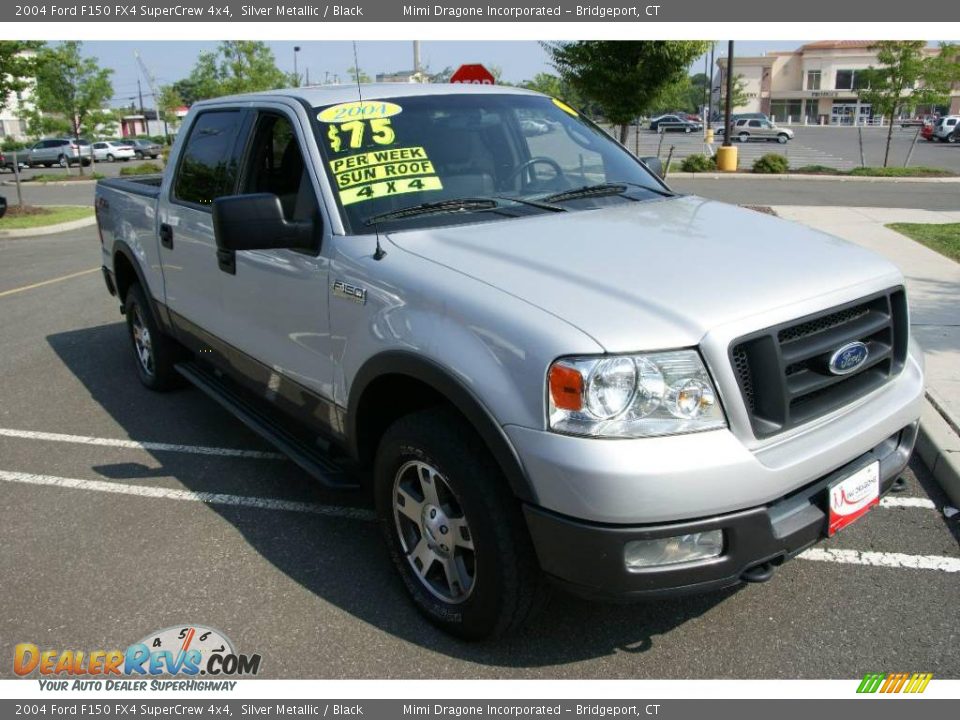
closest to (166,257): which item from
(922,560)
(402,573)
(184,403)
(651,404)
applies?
(184,403)

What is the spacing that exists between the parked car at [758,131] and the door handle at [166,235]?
46027 mm

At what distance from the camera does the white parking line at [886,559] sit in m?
3.39

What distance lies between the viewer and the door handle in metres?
4.83

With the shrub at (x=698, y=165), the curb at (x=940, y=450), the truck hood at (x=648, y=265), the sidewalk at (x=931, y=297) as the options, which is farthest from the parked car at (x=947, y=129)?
the truck hood at (x=648, y=265)

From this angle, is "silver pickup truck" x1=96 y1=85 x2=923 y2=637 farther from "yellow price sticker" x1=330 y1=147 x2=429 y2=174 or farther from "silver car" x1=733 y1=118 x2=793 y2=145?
"silver car" x1=733 y1=118 x2=793 y2=145

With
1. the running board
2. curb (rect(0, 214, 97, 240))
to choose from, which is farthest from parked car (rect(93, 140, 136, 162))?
the running board

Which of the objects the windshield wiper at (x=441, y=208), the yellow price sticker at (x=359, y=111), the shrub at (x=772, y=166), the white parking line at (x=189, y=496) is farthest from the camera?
the shrub at (x=772, y=166)

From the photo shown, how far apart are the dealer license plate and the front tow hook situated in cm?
28

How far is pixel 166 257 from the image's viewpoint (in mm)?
4969

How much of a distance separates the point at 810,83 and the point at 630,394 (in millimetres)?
98296

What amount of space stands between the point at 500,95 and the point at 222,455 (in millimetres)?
2603

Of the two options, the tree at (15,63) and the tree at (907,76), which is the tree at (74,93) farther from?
the tree at (907,76)

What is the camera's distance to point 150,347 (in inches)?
226

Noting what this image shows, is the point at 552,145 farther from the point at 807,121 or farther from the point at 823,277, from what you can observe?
the point at 807,121
